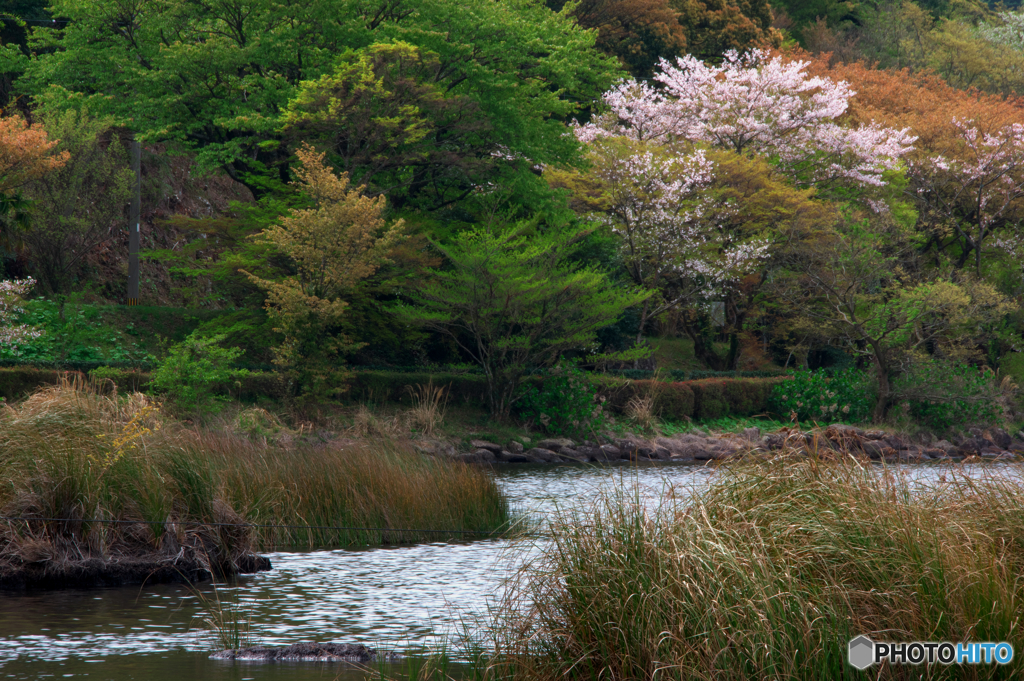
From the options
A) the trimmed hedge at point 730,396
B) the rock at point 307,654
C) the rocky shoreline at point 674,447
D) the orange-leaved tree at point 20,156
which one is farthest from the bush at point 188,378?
the trimmed hedge at point 730,396

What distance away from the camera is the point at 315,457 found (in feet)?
39.3

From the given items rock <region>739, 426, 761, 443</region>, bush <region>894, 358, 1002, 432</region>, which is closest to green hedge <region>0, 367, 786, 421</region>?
rock <region>739, 426, 761, 443</region>

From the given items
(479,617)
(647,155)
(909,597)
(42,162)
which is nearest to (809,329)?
(647,155)

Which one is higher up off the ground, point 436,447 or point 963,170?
point 963,170

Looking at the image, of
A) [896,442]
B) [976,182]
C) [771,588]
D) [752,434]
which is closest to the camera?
[771,588]

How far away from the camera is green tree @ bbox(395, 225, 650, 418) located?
23.8 m

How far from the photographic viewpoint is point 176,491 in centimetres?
941

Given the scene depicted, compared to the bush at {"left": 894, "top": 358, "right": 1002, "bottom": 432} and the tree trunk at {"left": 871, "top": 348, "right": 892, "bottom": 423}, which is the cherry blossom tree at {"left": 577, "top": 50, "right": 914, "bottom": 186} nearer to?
the tree trunk at {"left": 871, "top": 348, "right": 892, "bottom": 423}

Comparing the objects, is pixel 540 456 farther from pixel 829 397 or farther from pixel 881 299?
pixel 881 299

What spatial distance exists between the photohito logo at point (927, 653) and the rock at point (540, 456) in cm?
1895

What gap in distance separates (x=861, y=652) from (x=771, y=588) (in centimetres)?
50

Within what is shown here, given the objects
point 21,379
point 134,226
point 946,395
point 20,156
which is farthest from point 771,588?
point 946,395

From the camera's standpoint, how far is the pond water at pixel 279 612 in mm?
6641

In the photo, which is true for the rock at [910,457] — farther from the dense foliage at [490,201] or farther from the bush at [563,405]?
the bush at [563,405]
